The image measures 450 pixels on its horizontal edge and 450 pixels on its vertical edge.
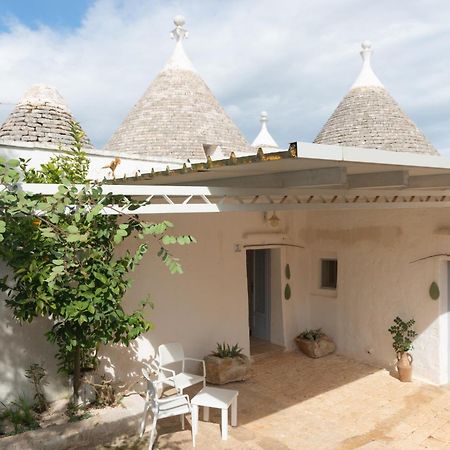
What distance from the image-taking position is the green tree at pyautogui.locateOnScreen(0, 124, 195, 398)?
364 centimetres

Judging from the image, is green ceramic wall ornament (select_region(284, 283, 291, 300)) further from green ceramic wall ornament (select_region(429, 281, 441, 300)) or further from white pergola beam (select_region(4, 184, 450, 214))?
green ceramic wall ornament (select_region(429, 281, 441, 300))

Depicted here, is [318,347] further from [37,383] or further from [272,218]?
[37,383]

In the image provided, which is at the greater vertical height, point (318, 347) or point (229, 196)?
point (229, 196)

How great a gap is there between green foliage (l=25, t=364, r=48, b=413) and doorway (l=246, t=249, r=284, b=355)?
462 centimetres

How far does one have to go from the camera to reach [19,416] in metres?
5.43

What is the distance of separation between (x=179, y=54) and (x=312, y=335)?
31.9ft

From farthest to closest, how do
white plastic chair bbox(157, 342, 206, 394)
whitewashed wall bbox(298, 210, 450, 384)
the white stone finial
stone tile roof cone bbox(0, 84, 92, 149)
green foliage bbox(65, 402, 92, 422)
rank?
the white stone finial, stone tile roof cone bbox(0, 84, 92, 149), whitewashed wall bbox(298, 210, 450, 384), white plastic chair bbox(157, 342, 206, 394), green foliage bbox(65, 402, 92, 422)

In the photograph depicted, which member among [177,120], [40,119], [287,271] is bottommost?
[287,271]

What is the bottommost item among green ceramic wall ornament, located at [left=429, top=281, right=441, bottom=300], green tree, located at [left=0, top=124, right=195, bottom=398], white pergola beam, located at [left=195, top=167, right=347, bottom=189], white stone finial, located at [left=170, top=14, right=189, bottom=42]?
green ceramic wall ornament, located at [left=429, top=281, right=441, bottom=300]

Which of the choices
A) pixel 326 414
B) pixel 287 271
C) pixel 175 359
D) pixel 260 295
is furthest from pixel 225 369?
pixel 260 295

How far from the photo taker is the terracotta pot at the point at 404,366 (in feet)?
25.8

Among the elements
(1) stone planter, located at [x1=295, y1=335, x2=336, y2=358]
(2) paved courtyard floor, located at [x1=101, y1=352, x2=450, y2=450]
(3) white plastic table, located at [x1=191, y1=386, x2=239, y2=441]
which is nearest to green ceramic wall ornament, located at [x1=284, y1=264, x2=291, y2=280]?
(1) stone planter, located at [x1=295, y1=335, x2=336, y2=358]

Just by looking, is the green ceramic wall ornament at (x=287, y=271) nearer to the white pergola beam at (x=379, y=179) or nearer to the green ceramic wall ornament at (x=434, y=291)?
the green ceramic wall ornament at (x=434, y=291)

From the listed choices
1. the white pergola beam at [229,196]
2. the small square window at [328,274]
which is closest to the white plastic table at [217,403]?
the white pergola beam at [229,196]
